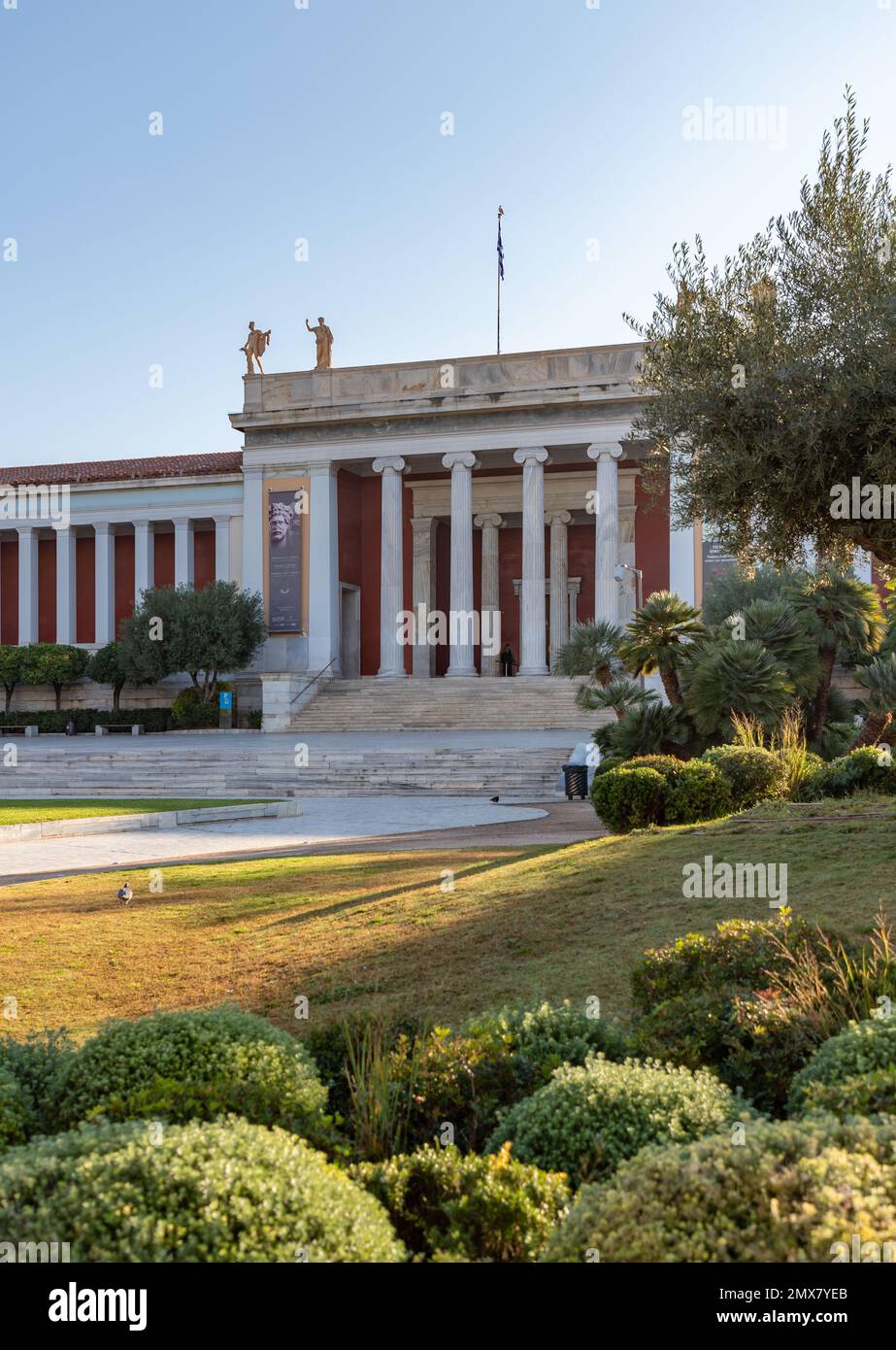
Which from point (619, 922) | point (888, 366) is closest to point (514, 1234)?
point (619, 922)

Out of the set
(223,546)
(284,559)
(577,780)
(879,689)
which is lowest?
(577,780)

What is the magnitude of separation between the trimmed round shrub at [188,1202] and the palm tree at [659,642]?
15395 mm

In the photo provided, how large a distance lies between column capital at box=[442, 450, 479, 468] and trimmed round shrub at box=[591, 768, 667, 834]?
30063 mm

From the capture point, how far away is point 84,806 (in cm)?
1939

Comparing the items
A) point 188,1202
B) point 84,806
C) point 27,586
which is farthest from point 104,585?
point 188,1202

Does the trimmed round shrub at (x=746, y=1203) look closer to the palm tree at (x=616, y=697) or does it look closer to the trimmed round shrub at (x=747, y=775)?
the trimmed round shrub at (x=747, y=775)

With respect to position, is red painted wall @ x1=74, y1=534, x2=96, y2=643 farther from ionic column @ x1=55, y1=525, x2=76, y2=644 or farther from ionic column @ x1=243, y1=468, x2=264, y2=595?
ionic column @ x1=243, y1=468, x2=264, y2=595

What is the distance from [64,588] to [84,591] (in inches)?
86.3

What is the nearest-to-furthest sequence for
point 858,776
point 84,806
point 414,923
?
point 414,923 < point 858,776 < point 84,806

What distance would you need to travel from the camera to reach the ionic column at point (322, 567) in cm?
4222

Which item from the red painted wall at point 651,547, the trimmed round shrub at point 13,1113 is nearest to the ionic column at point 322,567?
the red painted wall at point 651,547

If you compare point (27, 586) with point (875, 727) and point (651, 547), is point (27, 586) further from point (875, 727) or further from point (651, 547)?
point (875, 727)

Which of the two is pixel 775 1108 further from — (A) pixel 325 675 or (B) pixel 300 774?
(A) pixel 325 675

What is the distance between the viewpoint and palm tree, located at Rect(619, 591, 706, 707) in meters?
17.9
